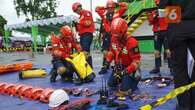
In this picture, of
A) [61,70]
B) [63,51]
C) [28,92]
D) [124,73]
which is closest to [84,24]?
[63,51]

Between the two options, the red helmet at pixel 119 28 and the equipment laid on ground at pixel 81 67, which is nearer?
the red helmet at pixel 119 28

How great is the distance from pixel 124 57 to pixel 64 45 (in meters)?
2.84

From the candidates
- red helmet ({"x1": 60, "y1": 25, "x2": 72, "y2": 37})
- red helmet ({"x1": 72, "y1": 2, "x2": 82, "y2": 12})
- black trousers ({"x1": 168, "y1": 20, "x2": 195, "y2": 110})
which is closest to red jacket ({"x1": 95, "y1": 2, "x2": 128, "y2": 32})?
red helmet ({"x1": 72, "y1": 2, "x2": 82, "y2": 12})

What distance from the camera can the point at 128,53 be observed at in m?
7.63

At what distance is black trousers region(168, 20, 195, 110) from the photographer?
15.9 ft

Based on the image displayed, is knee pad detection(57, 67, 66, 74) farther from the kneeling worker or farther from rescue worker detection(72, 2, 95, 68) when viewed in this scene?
rescue worker detection(72, 2, 95, 68)

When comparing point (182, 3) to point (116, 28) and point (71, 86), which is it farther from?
point (71, 86)

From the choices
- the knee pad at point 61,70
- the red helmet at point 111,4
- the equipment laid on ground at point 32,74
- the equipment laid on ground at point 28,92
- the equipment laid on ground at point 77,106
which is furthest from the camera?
the equipment laid on ground at point 32,74

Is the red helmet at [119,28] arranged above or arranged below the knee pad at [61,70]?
above

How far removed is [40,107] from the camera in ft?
24.3

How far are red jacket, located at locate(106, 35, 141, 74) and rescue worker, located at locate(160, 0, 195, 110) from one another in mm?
2493

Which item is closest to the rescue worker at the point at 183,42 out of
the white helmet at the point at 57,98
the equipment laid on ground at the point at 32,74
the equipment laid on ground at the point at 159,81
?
the white helmet at the point at 57,98

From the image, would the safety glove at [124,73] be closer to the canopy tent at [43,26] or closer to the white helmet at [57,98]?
the white helmet at [57,98]

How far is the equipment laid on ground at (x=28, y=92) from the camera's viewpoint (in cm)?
788
